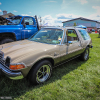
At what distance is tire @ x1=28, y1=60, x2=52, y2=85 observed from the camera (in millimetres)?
2355

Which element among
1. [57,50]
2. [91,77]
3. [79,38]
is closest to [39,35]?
[57,50]

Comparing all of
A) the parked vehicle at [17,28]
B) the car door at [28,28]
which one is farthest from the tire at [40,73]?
the car door at [28,28]

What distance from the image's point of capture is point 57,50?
288cm

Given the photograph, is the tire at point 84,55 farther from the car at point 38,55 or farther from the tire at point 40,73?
the tire at point 40,73

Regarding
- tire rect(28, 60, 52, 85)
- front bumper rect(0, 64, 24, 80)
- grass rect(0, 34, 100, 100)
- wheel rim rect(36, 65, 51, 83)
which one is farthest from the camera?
wheel rim rect(36, 65, 51, 83)

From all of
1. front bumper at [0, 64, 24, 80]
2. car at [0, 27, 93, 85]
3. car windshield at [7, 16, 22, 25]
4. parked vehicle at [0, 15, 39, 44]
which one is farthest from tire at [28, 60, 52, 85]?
car windshield at [7, 16, 22, 25]

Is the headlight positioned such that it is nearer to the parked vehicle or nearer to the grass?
the grass

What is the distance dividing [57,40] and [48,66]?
103cm

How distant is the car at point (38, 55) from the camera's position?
6.94 ft

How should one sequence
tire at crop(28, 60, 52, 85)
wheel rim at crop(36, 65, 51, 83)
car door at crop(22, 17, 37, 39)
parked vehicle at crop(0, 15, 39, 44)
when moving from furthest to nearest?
A: 1. car door at crop(22, 17, 37, 39)
2. parked vehicle at crop(0, 15, 39, 44)
3. wheel rim at crop(36, 65, 51, 83)
4. tire at crop(28, 60, 52, 85)

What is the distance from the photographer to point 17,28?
5.00 m

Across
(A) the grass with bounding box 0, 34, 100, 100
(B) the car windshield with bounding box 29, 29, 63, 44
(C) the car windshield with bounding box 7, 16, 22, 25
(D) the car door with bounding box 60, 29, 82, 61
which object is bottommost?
(A) the grass with bounding box 0, 34, 100, 100

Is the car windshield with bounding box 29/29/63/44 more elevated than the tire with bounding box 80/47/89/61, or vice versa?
the car windshield with bounding box 29/29/63/44

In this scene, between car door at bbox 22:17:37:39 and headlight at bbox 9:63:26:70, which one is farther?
car door at bbox 22:17:37:39
